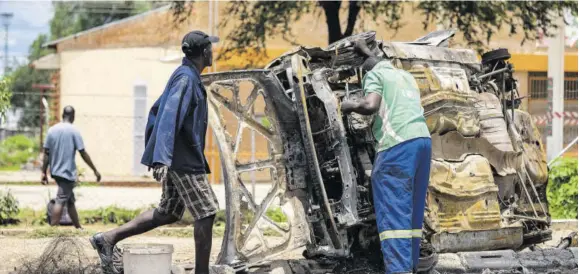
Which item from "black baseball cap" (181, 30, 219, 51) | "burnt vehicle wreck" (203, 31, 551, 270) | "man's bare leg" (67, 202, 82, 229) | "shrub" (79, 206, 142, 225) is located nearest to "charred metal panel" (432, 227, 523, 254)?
"burnt vehicle wreck" (203, 31, 551, 270)

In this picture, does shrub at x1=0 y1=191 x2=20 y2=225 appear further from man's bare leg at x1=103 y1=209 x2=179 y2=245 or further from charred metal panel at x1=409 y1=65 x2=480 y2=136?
charred metal panel at x1=409 y1=65 x2=480 y2=136

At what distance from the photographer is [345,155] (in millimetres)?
7312

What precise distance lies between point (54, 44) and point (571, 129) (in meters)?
18.0

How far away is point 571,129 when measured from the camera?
18.9 m

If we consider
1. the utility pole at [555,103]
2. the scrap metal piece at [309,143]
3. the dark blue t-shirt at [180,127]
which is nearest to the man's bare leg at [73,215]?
the scrap metal piece at [309,143]

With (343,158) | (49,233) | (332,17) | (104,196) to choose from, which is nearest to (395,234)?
(343,158)

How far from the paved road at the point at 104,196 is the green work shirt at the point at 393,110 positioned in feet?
29.9

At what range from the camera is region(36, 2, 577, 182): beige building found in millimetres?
23844

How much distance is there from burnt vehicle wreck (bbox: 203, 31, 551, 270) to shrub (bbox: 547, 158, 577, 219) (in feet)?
16.1

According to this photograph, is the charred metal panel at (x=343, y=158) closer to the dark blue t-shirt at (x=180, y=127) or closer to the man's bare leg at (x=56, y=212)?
the dark blue t-shirt at (x=180, y=127)

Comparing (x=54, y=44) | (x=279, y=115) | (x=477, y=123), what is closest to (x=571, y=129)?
(x=477, y=123)

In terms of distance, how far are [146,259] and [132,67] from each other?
21872 millimetres

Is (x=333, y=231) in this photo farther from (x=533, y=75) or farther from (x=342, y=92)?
(x=533, y=75)

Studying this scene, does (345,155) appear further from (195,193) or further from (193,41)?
(193,41)
